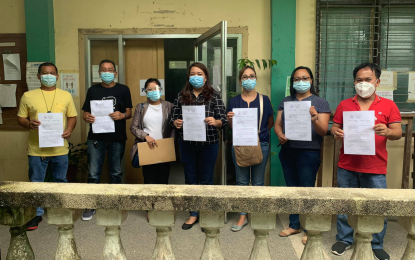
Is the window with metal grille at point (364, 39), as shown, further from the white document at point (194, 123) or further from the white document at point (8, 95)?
the white document at point (8, 95)

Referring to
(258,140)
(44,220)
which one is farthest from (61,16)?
(258,140)

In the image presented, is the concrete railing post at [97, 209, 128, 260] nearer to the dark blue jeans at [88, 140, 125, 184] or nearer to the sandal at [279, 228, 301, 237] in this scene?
the sandal at [279, 228, 301, 237]

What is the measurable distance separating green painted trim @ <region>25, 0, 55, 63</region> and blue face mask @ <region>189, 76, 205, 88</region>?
2307 mm

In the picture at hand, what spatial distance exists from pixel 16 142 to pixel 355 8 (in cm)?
489

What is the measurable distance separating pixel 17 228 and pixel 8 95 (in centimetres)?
387

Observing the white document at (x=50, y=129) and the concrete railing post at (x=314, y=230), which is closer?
the concrete railing post at (x=314, y=230)

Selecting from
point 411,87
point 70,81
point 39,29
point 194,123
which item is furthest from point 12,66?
point 411,87

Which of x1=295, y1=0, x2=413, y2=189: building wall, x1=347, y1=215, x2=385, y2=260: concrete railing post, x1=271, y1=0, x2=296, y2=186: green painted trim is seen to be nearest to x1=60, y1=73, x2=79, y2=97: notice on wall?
x1=271, y1=0, x2=296, y2=186: green painted trim

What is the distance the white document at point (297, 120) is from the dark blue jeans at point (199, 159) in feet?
2.55

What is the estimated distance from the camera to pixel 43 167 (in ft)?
10.2

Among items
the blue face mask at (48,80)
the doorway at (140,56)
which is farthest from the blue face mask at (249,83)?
the blue face mask at (48,80)

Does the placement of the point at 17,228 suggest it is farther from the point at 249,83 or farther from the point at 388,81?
the point at 388,81

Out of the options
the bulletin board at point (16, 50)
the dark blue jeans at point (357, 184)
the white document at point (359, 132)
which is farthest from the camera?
the bulletin board at point (16, 50)

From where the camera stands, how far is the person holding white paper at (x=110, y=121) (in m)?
3.32
